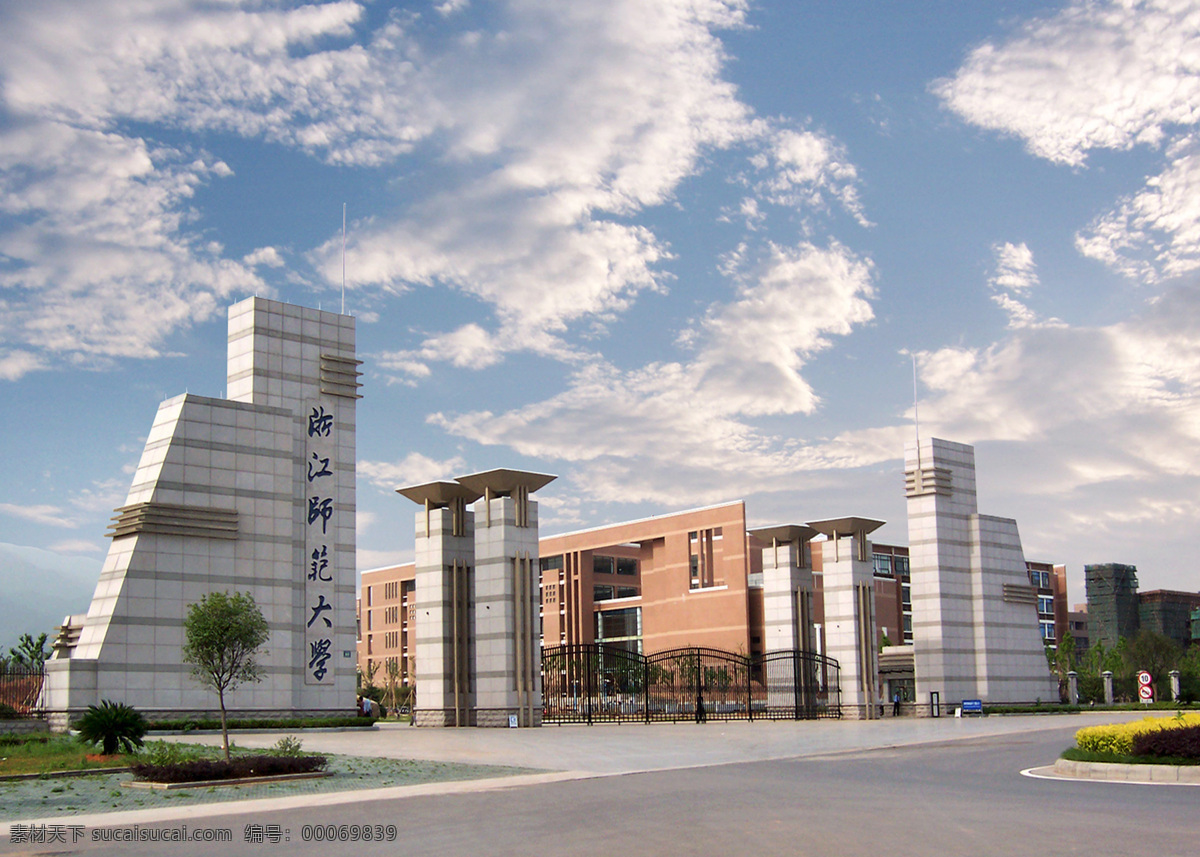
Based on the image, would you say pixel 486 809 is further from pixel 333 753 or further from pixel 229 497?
pixel 229 497

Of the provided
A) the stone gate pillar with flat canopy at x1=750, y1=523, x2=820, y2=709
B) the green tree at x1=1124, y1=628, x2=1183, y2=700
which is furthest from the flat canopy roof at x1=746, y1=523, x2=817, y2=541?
the green tree at x1=1124, y1=628, x2=1183, y2=700

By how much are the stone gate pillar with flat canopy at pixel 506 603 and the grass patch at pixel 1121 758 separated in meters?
22.8

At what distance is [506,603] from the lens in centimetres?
3944

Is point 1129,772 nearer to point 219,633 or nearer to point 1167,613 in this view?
point 219,633

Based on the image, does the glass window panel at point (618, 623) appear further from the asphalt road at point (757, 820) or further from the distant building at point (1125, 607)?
the asphalt road at point (757, 820)

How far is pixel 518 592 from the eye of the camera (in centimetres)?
3975

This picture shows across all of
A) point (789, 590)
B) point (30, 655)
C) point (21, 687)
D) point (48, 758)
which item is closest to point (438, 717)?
point (21, 687)

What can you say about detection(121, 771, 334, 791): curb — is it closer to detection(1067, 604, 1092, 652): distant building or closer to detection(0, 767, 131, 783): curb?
detection(0, 767, 131, 783): curb

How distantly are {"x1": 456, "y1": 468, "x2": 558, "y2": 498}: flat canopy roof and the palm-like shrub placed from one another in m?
17.7

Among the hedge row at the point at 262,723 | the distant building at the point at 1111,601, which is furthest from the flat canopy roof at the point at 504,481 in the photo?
the distant building at the point at 1111,601

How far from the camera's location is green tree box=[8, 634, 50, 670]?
3356 cm

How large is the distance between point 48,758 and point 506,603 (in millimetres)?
18713

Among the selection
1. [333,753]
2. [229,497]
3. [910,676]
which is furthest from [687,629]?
[333,753]

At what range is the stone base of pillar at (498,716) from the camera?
39.0 m
